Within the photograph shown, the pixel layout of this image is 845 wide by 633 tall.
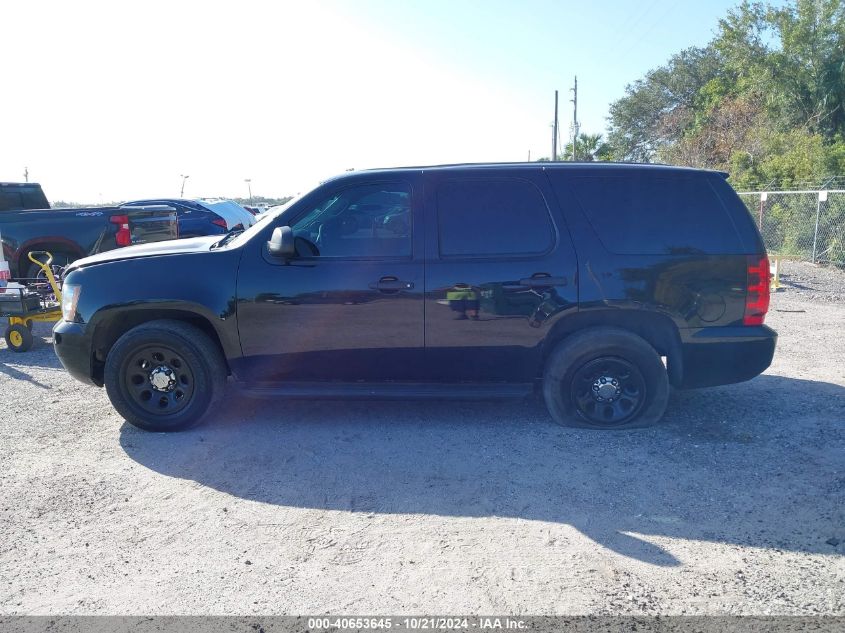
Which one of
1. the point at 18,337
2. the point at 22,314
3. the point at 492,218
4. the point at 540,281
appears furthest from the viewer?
the point at 18,337

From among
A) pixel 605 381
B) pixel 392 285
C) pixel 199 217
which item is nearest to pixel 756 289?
pixel 605 381

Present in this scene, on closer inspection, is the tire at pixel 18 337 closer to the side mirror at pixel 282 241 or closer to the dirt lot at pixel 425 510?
the dirt lot at pixel 425 510

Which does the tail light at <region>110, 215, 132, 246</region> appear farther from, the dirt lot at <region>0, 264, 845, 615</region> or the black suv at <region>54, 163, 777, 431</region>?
the black suv at <region>54, 163, 777, 431</region>

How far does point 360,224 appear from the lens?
4902 mm

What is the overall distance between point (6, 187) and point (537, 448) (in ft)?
35.6

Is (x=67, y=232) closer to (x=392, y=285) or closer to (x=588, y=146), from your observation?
(x=392, y=285)

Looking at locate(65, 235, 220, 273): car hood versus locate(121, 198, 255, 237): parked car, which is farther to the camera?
locate(121, 198, 255, 237): parked car

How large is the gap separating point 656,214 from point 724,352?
113cm

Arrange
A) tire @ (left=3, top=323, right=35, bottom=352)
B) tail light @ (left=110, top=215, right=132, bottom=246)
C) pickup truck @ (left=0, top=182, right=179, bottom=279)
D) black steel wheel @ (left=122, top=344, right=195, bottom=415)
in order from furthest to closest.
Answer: pickup truck @ (left=0, top=182, right=179, bottom=279) → tail light @ (left=110, top=215, right=132, bottom=246) → tire @ (left=3, top=323, right=35, bottom=352) → black steel wheel @ (left=122, top=344, right=195, bottom=415)

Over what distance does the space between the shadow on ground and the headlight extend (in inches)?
38.6

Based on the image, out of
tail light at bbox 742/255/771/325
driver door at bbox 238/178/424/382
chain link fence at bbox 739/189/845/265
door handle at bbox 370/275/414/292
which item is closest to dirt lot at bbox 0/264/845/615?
driver door at bbox 238/178/424/382

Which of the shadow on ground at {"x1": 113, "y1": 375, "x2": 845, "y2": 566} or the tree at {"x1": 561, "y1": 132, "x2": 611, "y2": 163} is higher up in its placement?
the tree at {"x1": 561, "y1": 132, "x2": 611, "y2": 163}

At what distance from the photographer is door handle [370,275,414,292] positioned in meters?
4.77

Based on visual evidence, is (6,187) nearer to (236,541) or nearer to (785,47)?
(236,541)
